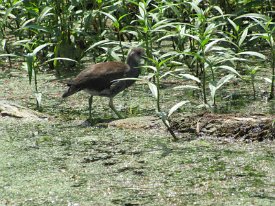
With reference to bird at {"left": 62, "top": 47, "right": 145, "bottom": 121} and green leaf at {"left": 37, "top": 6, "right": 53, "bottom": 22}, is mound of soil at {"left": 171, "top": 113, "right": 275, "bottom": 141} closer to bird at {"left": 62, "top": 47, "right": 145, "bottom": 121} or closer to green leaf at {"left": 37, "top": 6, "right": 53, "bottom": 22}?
bird at {"left": 62, "top": 47, "right": 145, "bottom": 121}

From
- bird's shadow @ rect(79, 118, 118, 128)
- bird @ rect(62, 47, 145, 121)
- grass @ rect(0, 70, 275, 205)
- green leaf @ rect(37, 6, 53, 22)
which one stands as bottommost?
bird's shadow @ rect(79, 118, 118, 128)

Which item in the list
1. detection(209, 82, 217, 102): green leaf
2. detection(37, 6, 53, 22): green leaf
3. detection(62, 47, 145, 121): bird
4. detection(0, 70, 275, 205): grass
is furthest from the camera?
detection(37, 6, 53, 22): green leaf

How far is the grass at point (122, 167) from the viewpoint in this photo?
445 cm

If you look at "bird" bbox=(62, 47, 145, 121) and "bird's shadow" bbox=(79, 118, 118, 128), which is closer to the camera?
"bird's shadow" bbox=(79, 118, 118, 128)

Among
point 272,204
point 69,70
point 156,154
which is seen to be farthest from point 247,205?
point 69,70

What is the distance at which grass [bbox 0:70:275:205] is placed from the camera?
4.45 meters

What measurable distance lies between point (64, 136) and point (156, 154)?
3.00 ft

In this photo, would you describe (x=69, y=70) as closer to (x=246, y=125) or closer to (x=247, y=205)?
(x=246, y=125)

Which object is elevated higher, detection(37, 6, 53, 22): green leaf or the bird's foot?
detection(37, 6, 53, 22): green leaf

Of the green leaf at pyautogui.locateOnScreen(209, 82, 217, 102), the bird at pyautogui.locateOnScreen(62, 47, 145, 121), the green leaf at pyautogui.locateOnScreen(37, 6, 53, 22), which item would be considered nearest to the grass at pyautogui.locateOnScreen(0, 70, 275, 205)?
the bird at pyautogui.locateOnScreen(62, 47, 145, 121)

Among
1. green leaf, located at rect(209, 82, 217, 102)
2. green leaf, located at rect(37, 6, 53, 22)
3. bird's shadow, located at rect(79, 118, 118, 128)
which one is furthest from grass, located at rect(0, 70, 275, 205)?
green leaf, located at rect(37, 6, 53, 22)

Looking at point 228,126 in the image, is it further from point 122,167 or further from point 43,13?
point 43,13

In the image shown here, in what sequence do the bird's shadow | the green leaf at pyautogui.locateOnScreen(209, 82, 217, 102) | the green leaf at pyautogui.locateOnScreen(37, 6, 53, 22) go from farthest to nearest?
the green leaf at pyautogui.locateOnScreen(37, 6, 53, 22)
the bird's shadow
the green leaf at pyautogui.locateOnScreen(209, 82, 217, 102)

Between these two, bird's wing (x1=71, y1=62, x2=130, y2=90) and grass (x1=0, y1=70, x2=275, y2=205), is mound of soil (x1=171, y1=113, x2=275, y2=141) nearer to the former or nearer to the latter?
grass (x1=0, y1=70, x2=275, y2=205)
